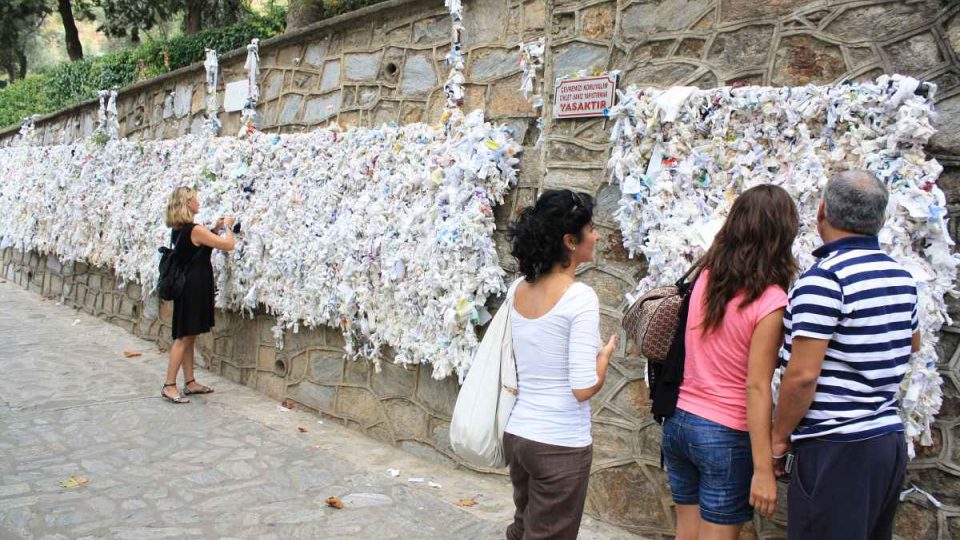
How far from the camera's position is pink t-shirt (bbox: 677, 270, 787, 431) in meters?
2.50

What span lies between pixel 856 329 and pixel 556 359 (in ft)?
3.10

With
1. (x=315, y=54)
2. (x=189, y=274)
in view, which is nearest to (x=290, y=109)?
Answer: (x=315, y=54)

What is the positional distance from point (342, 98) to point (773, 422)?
171 inches

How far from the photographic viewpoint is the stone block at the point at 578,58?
403 cm

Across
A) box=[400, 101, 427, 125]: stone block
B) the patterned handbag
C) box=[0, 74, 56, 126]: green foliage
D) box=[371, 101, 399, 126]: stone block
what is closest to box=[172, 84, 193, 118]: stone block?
box=[371, 101, 399, 126]: stone block

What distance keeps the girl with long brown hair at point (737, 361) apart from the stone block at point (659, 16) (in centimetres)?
143

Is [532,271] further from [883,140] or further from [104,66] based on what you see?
[104,66]

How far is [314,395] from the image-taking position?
6012mm

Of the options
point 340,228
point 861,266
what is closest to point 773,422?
point 861,266

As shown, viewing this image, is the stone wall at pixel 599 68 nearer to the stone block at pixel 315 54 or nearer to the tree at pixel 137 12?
the stone block at pixel 315 54

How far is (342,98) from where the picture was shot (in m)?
5.95

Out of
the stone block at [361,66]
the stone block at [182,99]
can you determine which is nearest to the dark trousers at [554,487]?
the stone block at [361,66]

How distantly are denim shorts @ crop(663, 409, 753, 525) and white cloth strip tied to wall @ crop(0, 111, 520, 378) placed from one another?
2018 mm

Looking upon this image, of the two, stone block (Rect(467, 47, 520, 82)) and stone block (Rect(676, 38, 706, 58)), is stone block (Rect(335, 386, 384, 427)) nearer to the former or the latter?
stone block (Rect(467, 47, 520, 82))
